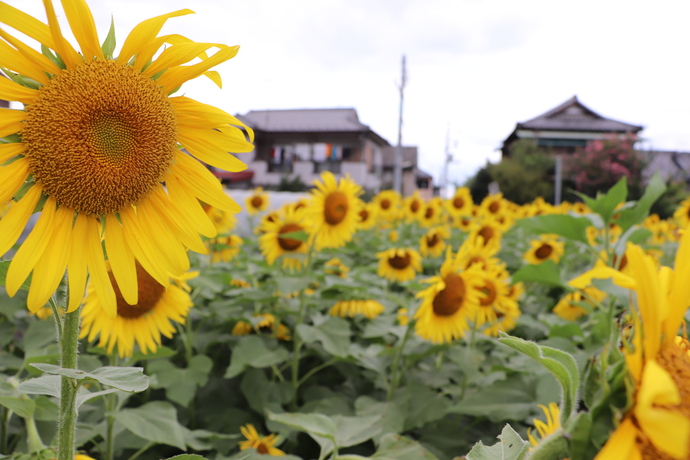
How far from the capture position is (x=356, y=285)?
2.46 m

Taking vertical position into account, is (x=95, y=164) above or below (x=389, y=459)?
above

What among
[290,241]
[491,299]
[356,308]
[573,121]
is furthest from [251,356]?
[573,121]

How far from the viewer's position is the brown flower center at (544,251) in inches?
163

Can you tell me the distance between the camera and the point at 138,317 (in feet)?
5.81

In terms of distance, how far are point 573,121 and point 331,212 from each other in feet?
124

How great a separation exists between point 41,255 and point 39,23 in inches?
14.3

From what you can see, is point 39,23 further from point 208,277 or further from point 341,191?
point 341,191

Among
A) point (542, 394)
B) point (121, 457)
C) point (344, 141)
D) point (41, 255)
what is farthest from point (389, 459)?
point (344, 141)

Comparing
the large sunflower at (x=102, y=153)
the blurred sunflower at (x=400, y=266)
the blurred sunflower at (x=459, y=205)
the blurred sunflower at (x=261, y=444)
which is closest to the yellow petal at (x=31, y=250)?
the large sunflower at (x=102, y=153)

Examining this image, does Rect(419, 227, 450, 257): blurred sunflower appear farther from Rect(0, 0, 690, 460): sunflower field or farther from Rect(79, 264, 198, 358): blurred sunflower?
Rect(79, 264, 198, 358): blurred sunflower

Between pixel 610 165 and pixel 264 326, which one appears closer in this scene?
pixel 264 326

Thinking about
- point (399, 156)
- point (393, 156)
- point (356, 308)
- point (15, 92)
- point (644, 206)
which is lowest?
point (356, 308)

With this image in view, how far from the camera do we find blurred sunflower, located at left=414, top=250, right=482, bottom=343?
86.5 inches

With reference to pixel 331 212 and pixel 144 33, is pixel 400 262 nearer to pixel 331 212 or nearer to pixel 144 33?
pixel 331 212
